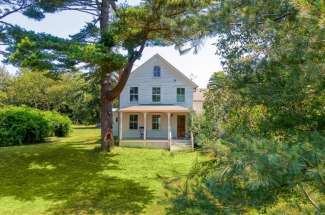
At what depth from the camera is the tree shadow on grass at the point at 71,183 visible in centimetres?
1000

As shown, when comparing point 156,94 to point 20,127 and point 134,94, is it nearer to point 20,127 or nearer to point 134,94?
point 134,94

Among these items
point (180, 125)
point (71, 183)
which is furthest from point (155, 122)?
point (71, 183)

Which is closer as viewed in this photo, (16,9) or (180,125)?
(16,9)

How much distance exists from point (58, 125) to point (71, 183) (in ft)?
52.4

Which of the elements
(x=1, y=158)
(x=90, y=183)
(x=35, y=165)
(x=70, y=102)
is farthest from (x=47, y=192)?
(x=70, y=102)

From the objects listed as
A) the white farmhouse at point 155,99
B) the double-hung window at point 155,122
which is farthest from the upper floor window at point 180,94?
the double-hung window at point 155,122

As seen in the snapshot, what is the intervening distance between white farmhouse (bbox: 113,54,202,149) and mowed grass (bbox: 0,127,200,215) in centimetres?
503

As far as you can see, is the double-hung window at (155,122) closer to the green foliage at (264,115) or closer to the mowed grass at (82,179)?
the mowed grass at (82,179)

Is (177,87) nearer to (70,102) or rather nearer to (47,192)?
(47,192)

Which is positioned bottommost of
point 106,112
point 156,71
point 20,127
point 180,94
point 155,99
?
point 20,127

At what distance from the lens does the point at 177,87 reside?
2472cm

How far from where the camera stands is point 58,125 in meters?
27.5

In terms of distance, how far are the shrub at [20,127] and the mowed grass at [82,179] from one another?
283cm

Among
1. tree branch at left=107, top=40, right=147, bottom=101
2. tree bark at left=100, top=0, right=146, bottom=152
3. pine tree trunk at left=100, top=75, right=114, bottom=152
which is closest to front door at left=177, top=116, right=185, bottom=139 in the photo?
tree bark at left=100, top=0, right=146, bottom=152
